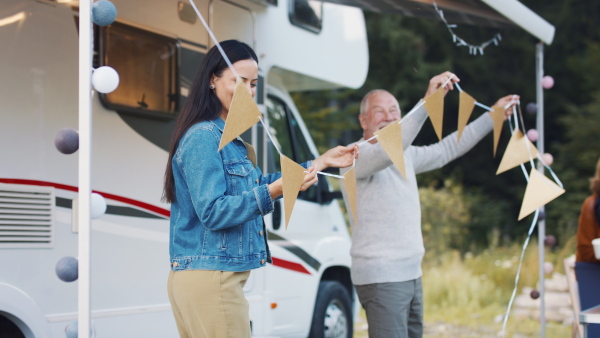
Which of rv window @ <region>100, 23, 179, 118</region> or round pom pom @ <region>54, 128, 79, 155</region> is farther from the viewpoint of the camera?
rv window @ <region>100, 23, 179, 118</region>

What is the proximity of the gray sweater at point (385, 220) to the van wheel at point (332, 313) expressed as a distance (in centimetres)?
139

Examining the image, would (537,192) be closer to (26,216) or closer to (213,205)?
(213,205)

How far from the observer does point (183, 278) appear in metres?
2.31

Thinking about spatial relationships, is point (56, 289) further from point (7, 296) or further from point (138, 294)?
point (138, 294)

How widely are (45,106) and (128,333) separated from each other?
1081 mm

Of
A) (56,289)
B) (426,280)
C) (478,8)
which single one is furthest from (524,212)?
(426,280)

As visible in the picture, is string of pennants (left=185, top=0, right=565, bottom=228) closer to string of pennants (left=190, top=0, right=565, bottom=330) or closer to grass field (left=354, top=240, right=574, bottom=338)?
string of pennants (left=190, top=0, right=565, bottom=330)

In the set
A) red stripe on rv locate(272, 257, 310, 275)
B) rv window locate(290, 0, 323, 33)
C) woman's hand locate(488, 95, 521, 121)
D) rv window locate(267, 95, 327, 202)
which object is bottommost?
red stripe on rv locate(272, 257, 310, 275)

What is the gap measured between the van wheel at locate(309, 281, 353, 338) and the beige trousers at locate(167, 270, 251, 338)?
8.73 feet

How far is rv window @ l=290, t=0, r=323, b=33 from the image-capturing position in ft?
15.2

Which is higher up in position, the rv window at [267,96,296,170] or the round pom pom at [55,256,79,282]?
the rv window at [267,96,296,170]

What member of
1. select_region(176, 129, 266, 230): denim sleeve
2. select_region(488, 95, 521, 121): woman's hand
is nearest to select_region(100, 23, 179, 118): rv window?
select_region(176, 129, 266, 230): denim sleeve

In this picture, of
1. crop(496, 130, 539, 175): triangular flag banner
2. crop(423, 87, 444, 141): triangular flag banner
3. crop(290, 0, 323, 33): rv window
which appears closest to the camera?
crop(423, 87, 444, 141): triangular flag banner

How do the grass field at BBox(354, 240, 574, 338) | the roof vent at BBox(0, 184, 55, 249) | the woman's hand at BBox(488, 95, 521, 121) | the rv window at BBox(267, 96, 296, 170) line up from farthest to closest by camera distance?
the grass field at BBox(354, 240, 574, 338) < the rv window at BBox(267, 96, 296, 170) < the woman's hand at BBox(488, 95, 521, 121) < the roof vent at BBox(0, 184, 55, 249)
